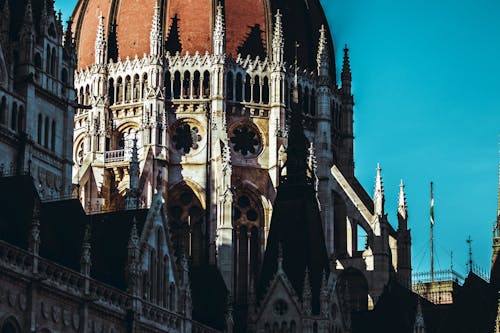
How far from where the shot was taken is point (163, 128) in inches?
3351

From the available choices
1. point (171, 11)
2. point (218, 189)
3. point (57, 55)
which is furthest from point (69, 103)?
point (171, 11)

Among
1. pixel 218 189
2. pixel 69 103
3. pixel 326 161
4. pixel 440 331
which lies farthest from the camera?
pixel 326 161

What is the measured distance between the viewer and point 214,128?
85188 mm

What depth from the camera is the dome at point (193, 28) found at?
3469 inches

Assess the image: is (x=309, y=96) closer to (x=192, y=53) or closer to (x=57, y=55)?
(x=192, y=53)

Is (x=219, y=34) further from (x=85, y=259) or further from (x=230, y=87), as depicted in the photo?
(x=85, y=259)

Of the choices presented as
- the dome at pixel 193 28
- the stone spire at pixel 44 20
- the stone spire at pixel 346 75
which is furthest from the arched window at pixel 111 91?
the stone spire at pixel 44 20

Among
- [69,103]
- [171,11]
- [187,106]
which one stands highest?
[171,11]

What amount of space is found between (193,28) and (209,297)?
89.3ft

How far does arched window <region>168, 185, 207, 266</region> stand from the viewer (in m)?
84.0

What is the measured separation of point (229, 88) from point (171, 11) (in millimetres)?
5511

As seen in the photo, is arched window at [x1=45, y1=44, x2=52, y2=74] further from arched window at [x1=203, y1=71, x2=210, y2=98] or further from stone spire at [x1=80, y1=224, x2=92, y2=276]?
arched window at [x1=203, y1=71, x2=210, y2=98]

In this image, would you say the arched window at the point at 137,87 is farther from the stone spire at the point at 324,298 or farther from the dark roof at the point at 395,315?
the stone spire at the point at 324,298

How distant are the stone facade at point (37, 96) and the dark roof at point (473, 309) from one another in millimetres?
20260
